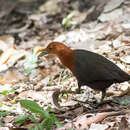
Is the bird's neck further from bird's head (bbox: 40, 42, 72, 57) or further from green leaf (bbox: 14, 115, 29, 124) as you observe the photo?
green leaf (bbox: 14, 115, 29, 124)

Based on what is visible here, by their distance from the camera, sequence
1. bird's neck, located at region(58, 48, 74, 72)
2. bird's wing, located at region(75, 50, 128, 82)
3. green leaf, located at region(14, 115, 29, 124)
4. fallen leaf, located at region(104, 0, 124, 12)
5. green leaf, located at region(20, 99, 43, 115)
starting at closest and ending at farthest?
green leaf, located at region(20, 99, 43, 115) < green leaf, located at region(14, 115, 29, 124) < bird's wing, located at region(75, 50, 128, 82) < bird's neck, located at region(58, 48, 74, 72) < fallen leaf, located at region(104, 0, 124, 12)

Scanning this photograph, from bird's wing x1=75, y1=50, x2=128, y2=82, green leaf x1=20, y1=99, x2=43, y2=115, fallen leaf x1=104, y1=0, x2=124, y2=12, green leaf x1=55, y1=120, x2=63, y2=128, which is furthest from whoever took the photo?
fallen leaf x1=104, y1=0, x2=124, y2=12

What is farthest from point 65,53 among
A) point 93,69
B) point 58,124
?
point 58,124

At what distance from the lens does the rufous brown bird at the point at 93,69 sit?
5.23 m

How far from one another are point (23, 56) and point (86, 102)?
297cm

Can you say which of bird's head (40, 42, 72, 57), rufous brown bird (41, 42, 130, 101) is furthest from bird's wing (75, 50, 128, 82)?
bird's head (40, 42, 72, 57)

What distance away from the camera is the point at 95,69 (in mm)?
5285

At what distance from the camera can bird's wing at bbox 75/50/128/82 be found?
522 cm

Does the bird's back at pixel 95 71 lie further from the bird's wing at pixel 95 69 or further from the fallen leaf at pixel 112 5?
the fallen leaf at pixel 112 5

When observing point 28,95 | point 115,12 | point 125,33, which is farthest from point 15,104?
point 115,12

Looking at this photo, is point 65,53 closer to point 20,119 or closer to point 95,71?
point 95,71

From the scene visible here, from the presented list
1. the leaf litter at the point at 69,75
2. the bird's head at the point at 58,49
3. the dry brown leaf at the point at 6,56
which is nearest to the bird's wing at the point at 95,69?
the bird's head at the point at 58,49

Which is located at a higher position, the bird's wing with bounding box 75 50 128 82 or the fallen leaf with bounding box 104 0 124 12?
Result: the fallen leaf with bounding box 104 0 124 12

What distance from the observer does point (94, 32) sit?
8.38 meters
